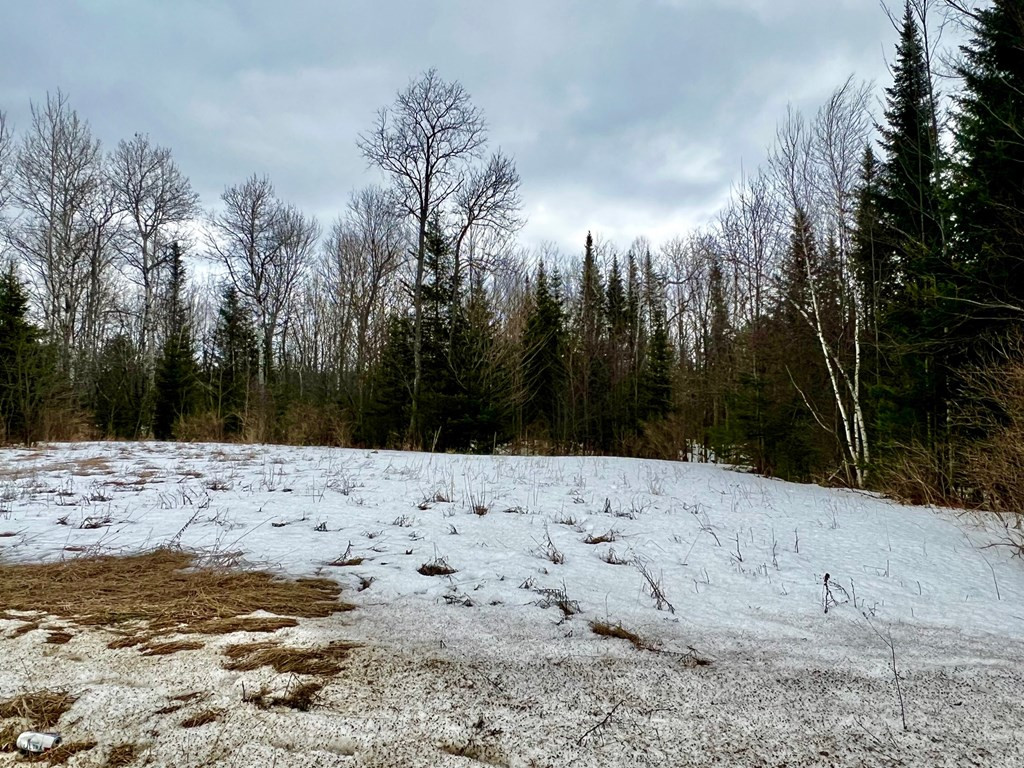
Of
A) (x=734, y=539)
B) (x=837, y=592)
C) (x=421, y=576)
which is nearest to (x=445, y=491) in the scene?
(x=421, y=576)

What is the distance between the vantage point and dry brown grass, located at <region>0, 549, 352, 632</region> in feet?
7.11

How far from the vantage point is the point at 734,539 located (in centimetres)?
411

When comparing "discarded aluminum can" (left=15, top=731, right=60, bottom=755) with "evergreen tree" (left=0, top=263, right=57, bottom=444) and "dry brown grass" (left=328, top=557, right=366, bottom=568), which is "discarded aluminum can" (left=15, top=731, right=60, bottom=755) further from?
"evergreen tree" (left=0, top=263, right=57, bottom=444)

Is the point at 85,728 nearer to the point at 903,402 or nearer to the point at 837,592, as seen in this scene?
the point at 837,592

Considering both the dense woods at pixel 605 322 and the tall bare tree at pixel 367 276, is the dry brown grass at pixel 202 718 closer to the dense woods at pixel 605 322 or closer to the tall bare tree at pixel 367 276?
the dense woods at pixel 605 322

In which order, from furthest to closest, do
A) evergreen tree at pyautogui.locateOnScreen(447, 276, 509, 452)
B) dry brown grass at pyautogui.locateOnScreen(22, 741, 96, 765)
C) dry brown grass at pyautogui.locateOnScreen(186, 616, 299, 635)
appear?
evergreen tree at pyautogui.locateOnScreen(447, 276, 509, 452) < dry brown grass at pyautogui.locateOnScreen(186, 616, 299, 635) < dry brown grass at pyautogui.locateOnScreen(22, 741, 96, 765)

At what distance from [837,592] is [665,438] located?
16545mm

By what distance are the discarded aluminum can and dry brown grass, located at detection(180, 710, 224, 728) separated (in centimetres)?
29

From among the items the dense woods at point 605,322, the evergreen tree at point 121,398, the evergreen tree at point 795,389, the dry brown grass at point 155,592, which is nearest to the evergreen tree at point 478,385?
the dense woods at point 605,322

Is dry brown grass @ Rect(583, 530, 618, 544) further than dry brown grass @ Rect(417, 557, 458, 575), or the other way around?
dry brown grass @ Rect(583, 530, 618, 544)

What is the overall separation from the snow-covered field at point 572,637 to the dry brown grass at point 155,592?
0.68 feet

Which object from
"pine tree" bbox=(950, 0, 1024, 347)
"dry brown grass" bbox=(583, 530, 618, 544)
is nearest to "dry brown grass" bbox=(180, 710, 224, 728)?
"dry brown grass" bbox=(583, 530, 618, 544)

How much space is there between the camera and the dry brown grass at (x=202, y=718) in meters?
1.38

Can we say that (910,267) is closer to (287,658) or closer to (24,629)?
(287,658)
